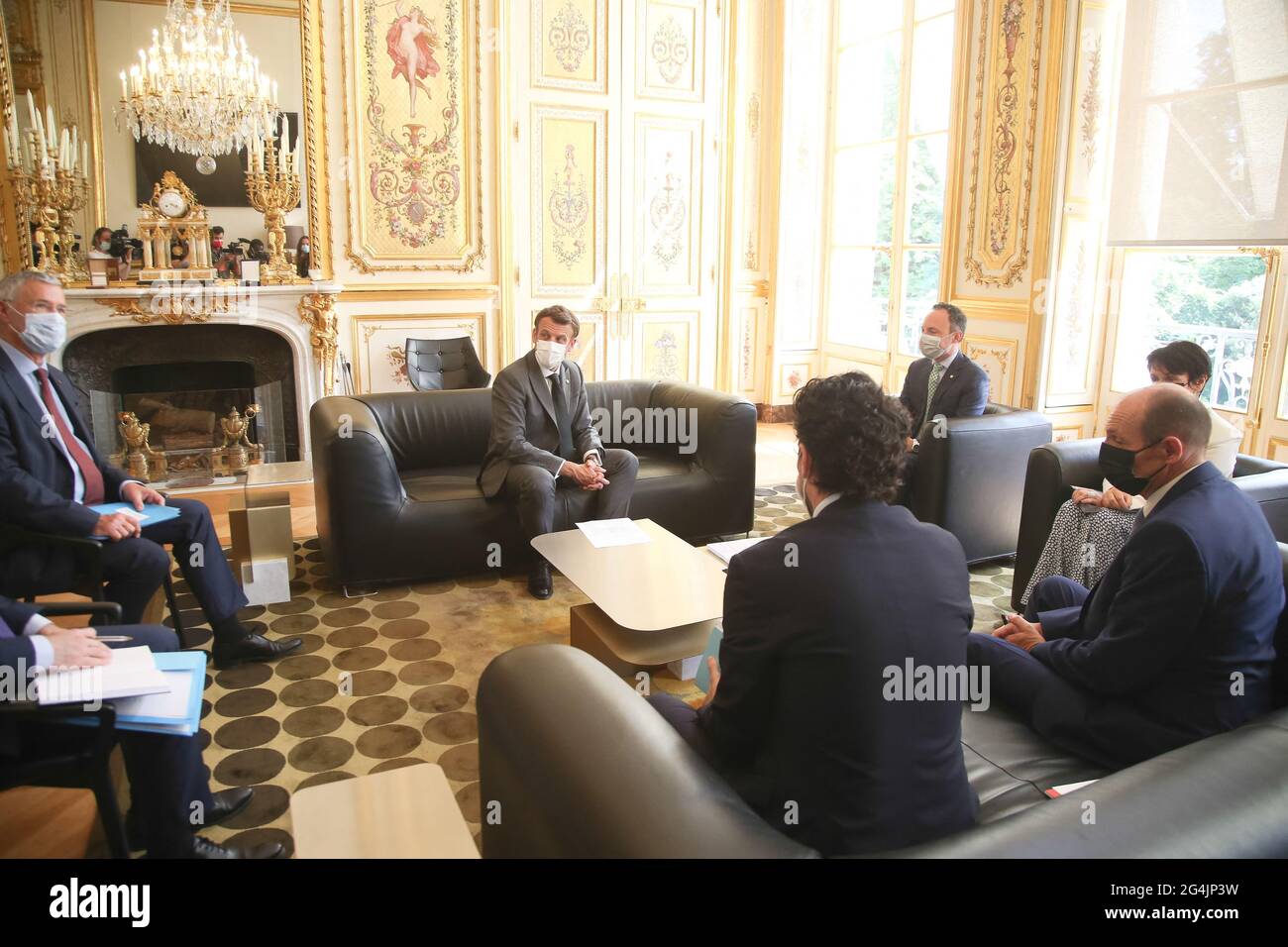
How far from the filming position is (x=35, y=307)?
2.55 meters

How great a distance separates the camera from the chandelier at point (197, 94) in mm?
4489

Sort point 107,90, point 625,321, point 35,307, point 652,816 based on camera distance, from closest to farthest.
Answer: point 652,816, point 35,307, point 107,90, point 625,321

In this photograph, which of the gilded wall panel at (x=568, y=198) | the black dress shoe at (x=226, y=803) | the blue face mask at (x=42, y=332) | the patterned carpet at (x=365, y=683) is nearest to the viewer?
the black dress shoe at (x=226, y=803)

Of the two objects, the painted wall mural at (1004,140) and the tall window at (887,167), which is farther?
the tall window at (887,167)

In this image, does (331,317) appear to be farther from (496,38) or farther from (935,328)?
(935,328)

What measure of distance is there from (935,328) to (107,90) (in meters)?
5.24

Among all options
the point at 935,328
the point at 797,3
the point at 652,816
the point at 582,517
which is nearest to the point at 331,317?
the point at 582,517

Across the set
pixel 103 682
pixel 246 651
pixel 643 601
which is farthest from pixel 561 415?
pixel 103 682

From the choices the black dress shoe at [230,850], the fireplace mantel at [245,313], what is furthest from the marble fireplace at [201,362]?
the black dress shoe at [230,850]

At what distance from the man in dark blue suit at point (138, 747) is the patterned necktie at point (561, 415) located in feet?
6.67

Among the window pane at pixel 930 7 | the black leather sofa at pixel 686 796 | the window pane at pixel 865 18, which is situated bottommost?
the black leather sofa at pixel 686 796

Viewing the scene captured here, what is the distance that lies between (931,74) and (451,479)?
437cm

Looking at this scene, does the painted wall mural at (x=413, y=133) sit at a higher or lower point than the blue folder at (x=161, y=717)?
higher

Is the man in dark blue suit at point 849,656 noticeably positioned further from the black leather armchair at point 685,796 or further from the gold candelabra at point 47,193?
the gold candelabra at point 47,193
